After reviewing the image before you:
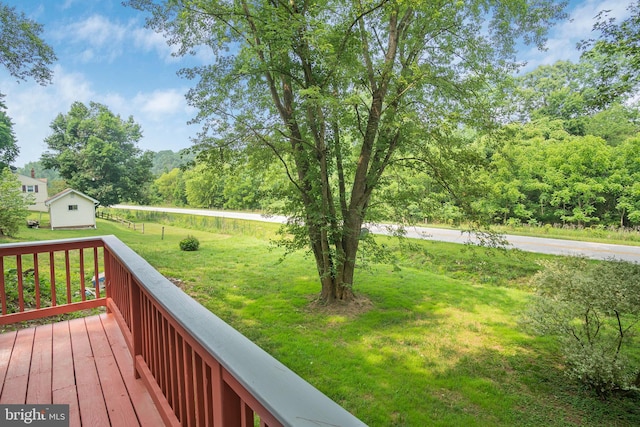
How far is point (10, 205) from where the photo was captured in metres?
6.57

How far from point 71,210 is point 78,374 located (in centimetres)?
809

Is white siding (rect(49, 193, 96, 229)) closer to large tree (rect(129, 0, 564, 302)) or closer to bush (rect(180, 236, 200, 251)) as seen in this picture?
bush (rect(180, 236, 200, 251))

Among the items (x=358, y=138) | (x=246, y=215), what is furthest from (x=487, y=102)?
(x=246, y=215)

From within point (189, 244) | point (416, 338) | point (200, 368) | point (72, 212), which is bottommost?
point (416, 338)

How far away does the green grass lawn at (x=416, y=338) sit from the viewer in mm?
3389

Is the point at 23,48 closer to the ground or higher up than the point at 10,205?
higher up

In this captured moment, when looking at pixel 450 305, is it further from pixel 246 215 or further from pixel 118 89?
pixel 246 215

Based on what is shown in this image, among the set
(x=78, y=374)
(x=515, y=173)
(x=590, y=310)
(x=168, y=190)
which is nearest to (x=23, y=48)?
(x=78, y=374)

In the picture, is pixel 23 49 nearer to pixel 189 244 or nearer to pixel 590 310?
pixel 189 244

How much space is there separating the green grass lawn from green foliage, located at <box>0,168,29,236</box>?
32 centimetres

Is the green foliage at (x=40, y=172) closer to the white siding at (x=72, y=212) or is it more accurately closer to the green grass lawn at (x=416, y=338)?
the white siding at (x=72, y=212)

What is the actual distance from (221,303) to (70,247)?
11.5 ft

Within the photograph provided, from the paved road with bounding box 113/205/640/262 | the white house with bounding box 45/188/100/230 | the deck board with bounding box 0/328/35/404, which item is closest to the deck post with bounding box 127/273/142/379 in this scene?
the deck board with bounding box 0/328/35/404

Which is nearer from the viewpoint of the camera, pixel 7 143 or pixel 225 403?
pixel 225 403
